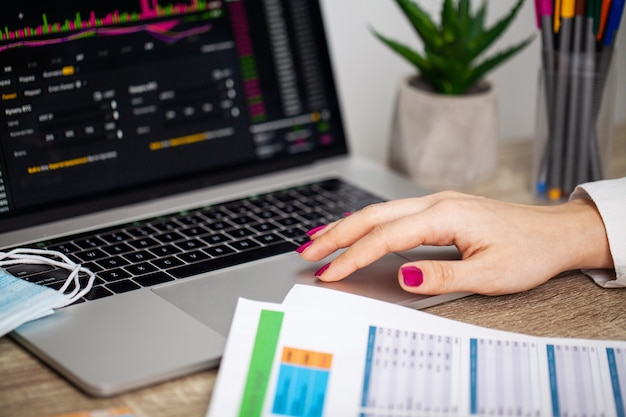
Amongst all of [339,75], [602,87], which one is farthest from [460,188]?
[339,75]

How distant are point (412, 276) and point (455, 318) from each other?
0.19 ft

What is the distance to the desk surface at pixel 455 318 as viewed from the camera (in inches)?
26.5

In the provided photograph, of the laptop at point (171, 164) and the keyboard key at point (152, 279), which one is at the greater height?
the laptop at point (171, 164)

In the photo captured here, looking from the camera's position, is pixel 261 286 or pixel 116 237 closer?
pixel 261 286

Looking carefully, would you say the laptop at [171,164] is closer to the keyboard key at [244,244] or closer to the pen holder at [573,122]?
the keyboard key at [244,244]

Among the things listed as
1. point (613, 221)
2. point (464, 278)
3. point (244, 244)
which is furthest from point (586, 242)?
point (244, 244)

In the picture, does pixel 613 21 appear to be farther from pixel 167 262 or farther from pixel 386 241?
pixel 167 262

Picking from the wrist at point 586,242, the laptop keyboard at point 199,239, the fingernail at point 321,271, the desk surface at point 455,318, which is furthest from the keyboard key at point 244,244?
the wrist at point 586,242

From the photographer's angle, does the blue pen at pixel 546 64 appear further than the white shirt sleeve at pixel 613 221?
Yes

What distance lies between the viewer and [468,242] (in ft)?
2.72

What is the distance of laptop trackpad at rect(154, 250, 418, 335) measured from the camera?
0.80 metres

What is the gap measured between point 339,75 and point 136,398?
78 centimetres

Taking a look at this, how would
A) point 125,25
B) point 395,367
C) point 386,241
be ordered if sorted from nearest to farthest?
1. point 395,367
2. point 386,241
3. point 125,25

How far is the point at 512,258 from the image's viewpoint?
822mm
